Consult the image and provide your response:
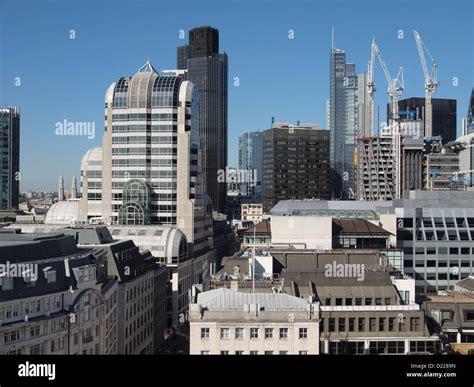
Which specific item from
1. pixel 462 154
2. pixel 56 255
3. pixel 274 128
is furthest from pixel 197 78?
pixel 56 255

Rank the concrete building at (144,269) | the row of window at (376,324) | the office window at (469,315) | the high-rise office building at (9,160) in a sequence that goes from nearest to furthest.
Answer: the row of window at (376,324) → the office window at (469,315) → the concrete building at (144,269) → the high-rise office building at (9,160)

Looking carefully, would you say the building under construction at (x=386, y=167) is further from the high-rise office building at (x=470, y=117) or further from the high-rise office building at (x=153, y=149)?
the high-rise office building at (x=153, y=149)

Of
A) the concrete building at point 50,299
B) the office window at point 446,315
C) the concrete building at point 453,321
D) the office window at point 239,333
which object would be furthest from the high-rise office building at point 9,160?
the office window at point 239,333

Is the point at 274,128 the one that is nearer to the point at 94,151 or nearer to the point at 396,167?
the point at 396,167

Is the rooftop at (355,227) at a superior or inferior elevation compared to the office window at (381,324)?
superior

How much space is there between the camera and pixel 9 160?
74.0m

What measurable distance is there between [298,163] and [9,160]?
2061 inches

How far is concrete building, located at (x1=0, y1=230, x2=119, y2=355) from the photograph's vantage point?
18219 millimetres

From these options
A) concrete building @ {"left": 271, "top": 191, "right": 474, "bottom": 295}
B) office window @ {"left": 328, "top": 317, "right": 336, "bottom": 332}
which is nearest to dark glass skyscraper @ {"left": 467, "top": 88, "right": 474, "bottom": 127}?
concrete building @ {"left": 271, "top": 191, "right": 474, "bottom": 295}

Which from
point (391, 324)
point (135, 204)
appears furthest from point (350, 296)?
point (135, 204)

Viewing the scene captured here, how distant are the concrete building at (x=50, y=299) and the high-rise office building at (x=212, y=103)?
83134 millimetres

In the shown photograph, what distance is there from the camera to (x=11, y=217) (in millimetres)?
67125

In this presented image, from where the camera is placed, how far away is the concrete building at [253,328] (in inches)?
594

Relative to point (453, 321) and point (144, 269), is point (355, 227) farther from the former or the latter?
point (453, 321)
